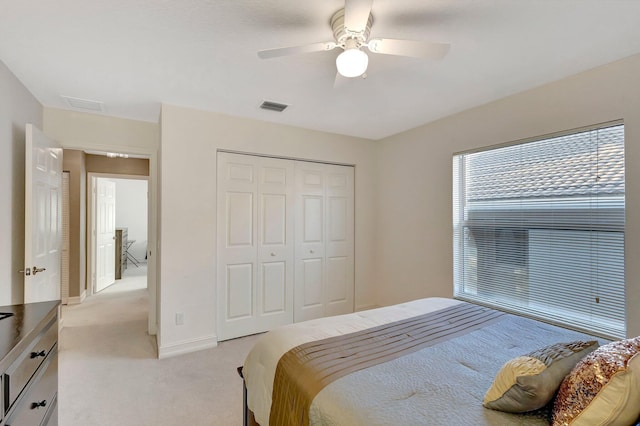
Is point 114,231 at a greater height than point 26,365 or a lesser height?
greater

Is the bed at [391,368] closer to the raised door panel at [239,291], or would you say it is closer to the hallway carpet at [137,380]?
the hallway carpet at [137,380]

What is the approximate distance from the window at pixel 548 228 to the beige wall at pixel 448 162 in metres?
0.08

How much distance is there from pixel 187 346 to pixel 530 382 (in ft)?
9.62

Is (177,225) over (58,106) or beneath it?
beneath

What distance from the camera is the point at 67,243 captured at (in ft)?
15.0

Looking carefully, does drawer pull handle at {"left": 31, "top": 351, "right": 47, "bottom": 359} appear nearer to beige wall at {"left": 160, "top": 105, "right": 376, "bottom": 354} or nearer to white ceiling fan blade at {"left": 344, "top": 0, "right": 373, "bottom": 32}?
beige wall at {"left": 160, "top": 105, "right": 376, "bottom": 354}

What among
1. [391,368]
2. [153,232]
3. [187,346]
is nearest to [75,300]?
[153,232]

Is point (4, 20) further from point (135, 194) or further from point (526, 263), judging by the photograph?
point (135, 194)

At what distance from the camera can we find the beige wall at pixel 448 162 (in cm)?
205

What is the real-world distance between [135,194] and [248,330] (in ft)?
23.3

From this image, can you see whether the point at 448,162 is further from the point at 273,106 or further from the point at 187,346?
the point at 187,346

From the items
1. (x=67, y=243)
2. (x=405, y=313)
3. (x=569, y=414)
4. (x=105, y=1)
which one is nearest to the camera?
(x=569, y=414)

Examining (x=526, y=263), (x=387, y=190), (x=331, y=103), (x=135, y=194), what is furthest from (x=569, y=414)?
(x=135, y=194)

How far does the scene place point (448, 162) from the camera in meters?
3.24
